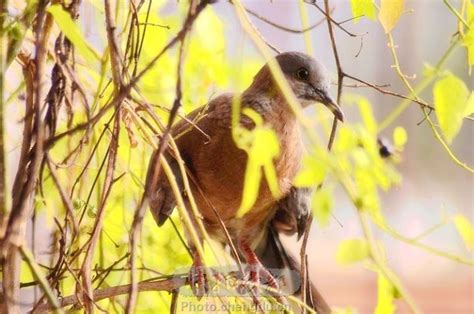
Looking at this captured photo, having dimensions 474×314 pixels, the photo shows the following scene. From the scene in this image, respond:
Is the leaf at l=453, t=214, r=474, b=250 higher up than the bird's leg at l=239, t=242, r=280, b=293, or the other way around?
the bird's leg at l=239, t=242, r=280, b=293

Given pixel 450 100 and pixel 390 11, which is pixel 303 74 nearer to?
pixel 390 11

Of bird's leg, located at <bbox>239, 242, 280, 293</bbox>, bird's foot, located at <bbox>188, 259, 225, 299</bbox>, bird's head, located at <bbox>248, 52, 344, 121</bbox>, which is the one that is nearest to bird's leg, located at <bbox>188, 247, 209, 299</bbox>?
bird's foot, located at <bbox>188, 259, 225, 299</bbox>

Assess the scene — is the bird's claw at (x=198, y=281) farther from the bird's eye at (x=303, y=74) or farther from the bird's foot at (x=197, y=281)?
the bird's eye at (x=303, y=74)

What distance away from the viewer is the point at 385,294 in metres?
0.53

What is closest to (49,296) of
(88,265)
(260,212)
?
(88,265)

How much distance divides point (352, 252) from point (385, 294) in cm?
9

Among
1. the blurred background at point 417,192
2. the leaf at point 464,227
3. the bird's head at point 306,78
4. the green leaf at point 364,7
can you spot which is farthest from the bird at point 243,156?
the blurred background at point 417,192

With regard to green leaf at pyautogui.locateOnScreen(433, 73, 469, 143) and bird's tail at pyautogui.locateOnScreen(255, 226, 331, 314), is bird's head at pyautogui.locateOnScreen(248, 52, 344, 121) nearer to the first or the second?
bird's tail at pyautogui.locateOnScreen(255, 226, 331, 314)

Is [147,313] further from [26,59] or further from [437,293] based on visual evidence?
[437,293]

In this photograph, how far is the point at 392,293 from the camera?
48 centimetres

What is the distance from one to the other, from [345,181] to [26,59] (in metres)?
0.35

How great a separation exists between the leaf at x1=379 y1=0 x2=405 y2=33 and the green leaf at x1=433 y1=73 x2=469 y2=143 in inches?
5.5

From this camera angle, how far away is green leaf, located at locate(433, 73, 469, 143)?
47cm

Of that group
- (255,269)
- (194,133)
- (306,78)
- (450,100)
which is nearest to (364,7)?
(450,100)
